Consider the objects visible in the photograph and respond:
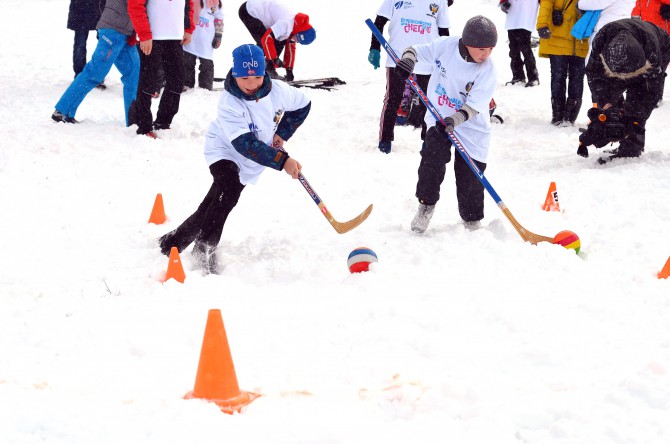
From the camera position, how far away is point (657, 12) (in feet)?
28.1

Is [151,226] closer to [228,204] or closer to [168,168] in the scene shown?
[228,204]

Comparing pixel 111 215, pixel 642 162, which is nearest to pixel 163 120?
pixel 111 215

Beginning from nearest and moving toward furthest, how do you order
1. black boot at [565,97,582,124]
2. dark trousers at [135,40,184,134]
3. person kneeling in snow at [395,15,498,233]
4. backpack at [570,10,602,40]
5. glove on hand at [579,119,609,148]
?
1. person kneeling in snow at [395,15,498,233]
2. glove on hand at [579,119,609,148]
3. dark trousers at [135,40,184,134]
4. backpack at [570,10,602,40]
5. black boot at [565,97,582,124]

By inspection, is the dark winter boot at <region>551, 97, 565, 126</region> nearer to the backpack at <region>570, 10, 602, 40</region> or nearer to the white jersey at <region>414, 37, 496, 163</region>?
the backpack at <region>570, 10, 602, 40</region>

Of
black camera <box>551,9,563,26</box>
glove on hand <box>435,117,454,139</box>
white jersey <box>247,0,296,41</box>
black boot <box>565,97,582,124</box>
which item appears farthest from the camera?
white jersey <box>247,0,296,41</box>

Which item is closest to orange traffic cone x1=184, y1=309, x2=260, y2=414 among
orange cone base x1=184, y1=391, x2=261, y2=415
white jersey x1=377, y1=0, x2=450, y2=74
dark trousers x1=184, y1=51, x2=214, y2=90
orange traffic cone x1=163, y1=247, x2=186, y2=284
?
orange cone base x1=184, y1=391, x2=261, y2=415

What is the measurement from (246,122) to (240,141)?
0.16 metres

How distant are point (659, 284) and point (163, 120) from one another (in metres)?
5.38

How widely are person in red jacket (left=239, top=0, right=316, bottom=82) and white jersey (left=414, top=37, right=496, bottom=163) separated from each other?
4.99m

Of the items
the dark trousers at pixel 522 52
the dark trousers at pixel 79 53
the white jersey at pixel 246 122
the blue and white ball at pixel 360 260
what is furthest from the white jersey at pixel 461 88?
the dark trousers at pixel 79 53

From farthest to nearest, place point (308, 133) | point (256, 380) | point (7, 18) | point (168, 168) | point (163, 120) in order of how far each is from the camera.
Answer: point (7, 18)
point (308, 133)
point (163, 120)
point (168, 168)
point (256, 380)

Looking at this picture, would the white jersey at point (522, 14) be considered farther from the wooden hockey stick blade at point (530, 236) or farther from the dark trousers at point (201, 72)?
the wooden hockey stick blade at point (530, 236)

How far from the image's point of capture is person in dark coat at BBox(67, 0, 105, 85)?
9992mm

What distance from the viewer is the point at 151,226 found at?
5.73 metres
